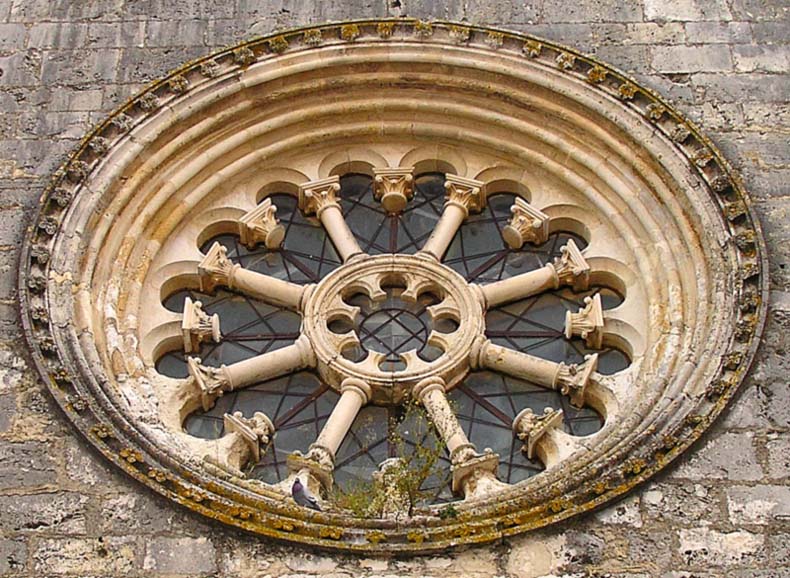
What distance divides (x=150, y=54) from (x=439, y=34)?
2.08m

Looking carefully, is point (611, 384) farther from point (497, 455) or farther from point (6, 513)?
point (6, 513)

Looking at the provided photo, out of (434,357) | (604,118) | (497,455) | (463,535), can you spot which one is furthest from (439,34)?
(463,535)

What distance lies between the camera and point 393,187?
15555 mm

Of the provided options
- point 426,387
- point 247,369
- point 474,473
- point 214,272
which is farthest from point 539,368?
point 214,272

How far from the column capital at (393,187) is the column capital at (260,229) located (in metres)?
0.77

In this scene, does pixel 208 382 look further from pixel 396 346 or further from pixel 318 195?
pixel 318 195

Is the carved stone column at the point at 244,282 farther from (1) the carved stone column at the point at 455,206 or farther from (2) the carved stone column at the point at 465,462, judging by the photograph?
(2) the carved stone column at the point at 465,462

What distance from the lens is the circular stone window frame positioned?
1234cm

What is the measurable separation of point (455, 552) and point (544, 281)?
3.12 metres

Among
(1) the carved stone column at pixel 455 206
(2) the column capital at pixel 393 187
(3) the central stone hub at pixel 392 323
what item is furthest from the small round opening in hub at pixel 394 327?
(2) the column capital at pixel 393 187

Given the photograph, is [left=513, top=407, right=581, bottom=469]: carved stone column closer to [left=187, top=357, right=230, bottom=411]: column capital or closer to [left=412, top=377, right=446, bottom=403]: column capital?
[left=412, top=377, right=446, bottom=403]: column capital

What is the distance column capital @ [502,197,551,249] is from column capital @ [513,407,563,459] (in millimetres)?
1933

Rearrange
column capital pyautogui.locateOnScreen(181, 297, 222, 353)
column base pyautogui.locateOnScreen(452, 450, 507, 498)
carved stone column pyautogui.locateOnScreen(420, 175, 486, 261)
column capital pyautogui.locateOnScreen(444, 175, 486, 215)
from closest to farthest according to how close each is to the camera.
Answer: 1. column base pyautogui.locateOnScreen(452, 450, 507, 498)
2. column capital pyautogui.locateOnScreen(181, 297, 222, 353)
3. carved stone column pyautogui.locateOnScreen(420, 175, 486, 261)
4. column capital pyautogui.locateOnScreen(444, 175, 486, 215)

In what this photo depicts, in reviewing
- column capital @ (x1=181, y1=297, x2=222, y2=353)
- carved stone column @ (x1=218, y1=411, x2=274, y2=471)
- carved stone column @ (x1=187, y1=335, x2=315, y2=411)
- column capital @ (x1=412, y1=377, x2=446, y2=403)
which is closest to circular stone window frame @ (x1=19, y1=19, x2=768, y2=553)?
carved stone column @ (x1=218, y1=411, x2=274, y2=471)
